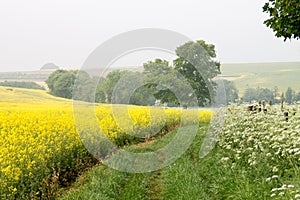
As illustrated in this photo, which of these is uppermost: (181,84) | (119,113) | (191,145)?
(181,84)

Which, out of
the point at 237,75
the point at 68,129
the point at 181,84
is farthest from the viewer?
the point at 237,75

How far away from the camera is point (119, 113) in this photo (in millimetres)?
17328

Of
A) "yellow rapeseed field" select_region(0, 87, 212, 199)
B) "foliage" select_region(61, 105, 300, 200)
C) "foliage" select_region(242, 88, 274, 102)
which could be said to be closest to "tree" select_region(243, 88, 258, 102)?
"foliage" select_region(242, 88, 274, 102)

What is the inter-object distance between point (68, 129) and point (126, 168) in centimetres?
295

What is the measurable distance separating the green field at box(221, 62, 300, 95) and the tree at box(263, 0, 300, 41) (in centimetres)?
6111

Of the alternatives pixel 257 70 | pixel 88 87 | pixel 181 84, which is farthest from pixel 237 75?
pixel 88 87

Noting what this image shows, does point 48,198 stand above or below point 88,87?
below

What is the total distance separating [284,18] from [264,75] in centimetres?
8943

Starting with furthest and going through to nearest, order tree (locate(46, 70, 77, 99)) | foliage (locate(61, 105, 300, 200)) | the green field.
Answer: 1. the green field
2. tree (locate(46, 70, 77, 99))
3. foliage (locate(61, 105, 300, 200))

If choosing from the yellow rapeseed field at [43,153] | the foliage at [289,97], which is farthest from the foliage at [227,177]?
the foliage at [289,97]

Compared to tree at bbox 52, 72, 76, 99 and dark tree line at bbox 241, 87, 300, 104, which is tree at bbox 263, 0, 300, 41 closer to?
dark tree line at bbox 241, 87, 300, 104

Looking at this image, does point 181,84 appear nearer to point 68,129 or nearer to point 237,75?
point 68,129

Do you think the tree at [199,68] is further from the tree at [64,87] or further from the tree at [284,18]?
the tree at [64,87]

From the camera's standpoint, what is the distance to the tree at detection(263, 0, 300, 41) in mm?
11508
